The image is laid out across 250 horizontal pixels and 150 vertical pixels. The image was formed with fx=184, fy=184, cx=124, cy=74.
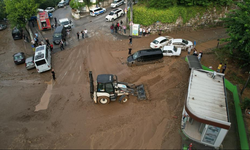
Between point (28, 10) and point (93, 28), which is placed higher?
point (28, 10)

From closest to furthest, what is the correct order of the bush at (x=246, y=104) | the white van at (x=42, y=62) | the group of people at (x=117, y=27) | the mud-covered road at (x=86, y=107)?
the mud-covered road at (x=86, y=107), the bush at (x=246, y=104), the white van at (x=42, y=62), the group of people at (x=117, y=27)

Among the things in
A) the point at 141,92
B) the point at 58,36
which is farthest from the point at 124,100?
the point at 58,36

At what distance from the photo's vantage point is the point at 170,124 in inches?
535

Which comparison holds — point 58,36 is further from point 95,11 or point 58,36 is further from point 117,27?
point 95,11

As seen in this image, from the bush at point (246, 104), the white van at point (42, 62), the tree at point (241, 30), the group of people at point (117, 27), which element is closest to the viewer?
the bush at point (246, 104)

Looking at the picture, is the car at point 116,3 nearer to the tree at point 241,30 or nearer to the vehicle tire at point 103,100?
the tree at point 241,30

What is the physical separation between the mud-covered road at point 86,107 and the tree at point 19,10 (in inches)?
292

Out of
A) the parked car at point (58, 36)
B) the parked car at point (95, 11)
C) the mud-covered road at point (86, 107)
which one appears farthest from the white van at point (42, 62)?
the parked car at point (95, 11)

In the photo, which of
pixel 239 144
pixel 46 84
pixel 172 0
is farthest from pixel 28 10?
pixel 239 144

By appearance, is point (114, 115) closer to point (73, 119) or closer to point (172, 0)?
point (73, 119)

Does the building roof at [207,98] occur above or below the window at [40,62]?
above

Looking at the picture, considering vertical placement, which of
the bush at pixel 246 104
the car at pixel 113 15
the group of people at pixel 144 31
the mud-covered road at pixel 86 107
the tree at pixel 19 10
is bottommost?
the mud-covered road at pixel 86 107

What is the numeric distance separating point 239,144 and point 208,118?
348 centimetres

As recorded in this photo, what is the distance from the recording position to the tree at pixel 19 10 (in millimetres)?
27359
